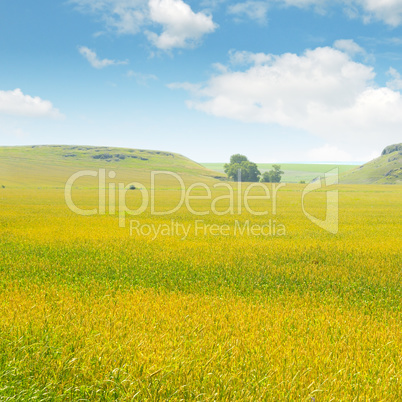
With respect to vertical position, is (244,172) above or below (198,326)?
above

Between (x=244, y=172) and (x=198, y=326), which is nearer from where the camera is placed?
(x=198, y=326)

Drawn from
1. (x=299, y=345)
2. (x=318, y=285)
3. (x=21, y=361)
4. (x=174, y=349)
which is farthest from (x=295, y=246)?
(x=21, y=361)

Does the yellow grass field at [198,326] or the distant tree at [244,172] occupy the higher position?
the distant tree at [244,172]

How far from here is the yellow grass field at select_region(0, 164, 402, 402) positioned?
3928 mm

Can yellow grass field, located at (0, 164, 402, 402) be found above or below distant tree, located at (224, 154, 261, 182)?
below

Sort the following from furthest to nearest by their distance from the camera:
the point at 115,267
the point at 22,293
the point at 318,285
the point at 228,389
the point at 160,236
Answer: the point at 160,236, the point at 115,267, the point at 318,285, the point at 22,293, the point at 228,389

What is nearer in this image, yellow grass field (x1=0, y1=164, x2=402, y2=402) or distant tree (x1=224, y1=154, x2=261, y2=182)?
yellow grass field (x1=0, y1=164, x2=402, y2=402)

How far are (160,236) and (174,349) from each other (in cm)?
1158

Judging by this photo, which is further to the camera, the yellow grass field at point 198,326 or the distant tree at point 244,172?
the distant tree at point 244,172

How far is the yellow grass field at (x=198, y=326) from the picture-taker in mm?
3928

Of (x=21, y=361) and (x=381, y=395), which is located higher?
(x=21, y=361)

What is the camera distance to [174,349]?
4.82 meters

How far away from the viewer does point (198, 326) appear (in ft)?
18.2

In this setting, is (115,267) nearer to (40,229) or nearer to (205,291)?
(205,291)
